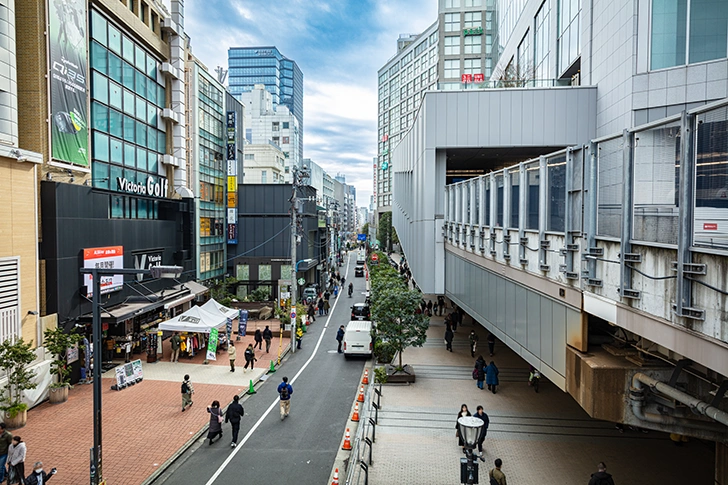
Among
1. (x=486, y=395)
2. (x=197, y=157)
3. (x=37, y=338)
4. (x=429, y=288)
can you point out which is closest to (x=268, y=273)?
(x=197, y=157)

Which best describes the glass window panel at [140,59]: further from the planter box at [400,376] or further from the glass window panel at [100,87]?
the planter box at [400,376]

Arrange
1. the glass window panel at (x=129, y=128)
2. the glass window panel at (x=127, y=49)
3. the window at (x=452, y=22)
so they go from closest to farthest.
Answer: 1. the glass window panel at (x=127, y=49)
2. the glass window panel at (x=129, y=128)
3. the window at (x=452, y=22)

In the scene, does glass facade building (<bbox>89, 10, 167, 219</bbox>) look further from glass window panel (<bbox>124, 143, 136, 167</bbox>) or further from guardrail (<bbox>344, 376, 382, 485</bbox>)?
guardrail (<bbox>344, 376, 382, 485</bbox>)

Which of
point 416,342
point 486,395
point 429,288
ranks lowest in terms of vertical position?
point 486,395

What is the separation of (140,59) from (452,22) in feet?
198

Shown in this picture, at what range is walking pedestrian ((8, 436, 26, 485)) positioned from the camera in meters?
11.3

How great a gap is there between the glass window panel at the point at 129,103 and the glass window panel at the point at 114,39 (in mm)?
2215

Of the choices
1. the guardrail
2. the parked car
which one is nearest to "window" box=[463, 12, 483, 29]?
the parked car

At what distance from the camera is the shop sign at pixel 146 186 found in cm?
2684

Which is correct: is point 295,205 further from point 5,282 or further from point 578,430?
point 578,430

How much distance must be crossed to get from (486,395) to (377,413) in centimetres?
471

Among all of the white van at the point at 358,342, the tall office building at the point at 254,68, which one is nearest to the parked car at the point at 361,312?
the white van at the point at 358,342

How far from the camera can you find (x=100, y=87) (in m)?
24.5

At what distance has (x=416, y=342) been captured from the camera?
2117 centimetres
